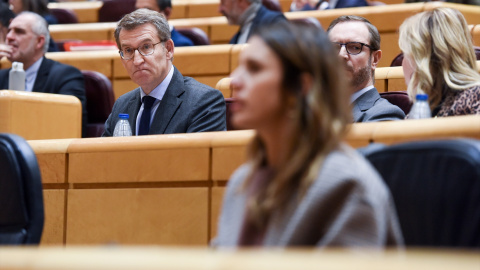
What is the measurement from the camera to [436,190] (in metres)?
0.89

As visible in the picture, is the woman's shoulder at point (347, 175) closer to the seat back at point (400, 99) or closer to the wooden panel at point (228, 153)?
the wooden panel at point (228, 153)

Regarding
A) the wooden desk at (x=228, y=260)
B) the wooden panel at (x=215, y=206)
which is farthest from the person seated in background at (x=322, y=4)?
the wooden desk at (x=228, y=260)

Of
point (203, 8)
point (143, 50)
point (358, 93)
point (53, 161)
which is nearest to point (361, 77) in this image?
point (358, 93)

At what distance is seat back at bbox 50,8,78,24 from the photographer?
14.2 ft

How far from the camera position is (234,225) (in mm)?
837

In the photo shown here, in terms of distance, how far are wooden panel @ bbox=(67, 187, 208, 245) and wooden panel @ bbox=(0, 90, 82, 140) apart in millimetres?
519

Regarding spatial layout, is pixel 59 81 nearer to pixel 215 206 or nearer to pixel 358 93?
pixel 358 93

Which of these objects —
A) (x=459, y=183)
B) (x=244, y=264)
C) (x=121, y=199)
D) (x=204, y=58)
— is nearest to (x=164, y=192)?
(x=121, y=199)

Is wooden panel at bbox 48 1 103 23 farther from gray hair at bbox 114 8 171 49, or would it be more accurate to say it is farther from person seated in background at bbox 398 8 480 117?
person seated in background at bbox 398 8 480 117

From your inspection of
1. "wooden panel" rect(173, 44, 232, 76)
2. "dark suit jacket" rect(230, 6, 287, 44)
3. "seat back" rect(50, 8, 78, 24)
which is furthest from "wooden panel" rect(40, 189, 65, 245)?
"seat back" rect(50, 8, 78, 24)

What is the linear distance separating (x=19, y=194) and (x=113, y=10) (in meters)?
3.24

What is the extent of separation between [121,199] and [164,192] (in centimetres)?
10

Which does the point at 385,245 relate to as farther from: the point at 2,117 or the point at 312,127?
the point at 2,117

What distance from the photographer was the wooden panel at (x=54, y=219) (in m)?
1.64
